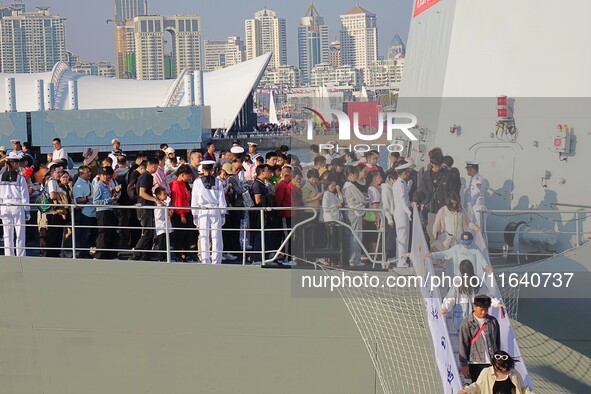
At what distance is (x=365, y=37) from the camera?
59.9ft

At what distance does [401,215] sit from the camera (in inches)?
380

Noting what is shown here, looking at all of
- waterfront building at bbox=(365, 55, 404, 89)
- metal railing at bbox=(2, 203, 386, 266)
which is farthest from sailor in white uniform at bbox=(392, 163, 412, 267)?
waterfront building at bbox=(365, 55, 404, 89)

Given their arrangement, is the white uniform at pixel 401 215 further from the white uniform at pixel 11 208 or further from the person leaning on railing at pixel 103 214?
the white uniform at pixel 11 208

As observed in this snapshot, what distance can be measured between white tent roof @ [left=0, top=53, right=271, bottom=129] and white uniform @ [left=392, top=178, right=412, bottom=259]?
1839 inches

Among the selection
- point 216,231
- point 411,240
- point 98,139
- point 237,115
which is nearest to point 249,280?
point 216,231

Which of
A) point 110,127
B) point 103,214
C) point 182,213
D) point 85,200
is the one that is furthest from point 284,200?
point 110,127

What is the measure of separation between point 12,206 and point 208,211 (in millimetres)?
2407

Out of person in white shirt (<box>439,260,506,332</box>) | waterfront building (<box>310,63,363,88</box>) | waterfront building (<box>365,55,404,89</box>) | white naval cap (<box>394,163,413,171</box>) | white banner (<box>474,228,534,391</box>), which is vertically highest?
waterfront building (<box>310,63,363,88</box>)

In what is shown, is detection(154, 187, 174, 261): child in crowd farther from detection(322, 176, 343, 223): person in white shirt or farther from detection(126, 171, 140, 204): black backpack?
detection(322, 176, 343, 223): person in white shirt

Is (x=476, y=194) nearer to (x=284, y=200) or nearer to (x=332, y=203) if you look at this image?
(x=332, y=203)

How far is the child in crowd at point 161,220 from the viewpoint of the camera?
10.4 m

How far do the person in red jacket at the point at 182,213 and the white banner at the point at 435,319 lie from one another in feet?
8.39

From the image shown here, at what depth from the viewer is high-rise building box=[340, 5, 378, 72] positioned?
53.9 ft

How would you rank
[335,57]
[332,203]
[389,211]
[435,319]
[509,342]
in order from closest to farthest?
1. [509,342]
2. [435,319]
3. [389,211]
4. [332,203]
5. [335,57]
